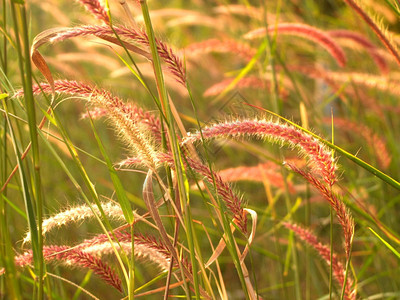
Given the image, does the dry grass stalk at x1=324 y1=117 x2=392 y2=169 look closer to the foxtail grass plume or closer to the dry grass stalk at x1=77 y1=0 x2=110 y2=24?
the foxtail grass plume

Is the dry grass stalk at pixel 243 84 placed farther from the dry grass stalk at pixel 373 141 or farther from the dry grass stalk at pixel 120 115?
the dry grass stalk at pixel 120 115

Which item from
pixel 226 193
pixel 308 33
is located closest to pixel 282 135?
pixel 226 193

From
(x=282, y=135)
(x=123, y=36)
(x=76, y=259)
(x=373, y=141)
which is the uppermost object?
(x=123, y=36)

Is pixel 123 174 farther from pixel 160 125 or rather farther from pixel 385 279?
pixel 160 125

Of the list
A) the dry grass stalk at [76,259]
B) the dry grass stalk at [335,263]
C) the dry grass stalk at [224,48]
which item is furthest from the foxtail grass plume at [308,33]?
the dry grass stalk at [76,259]

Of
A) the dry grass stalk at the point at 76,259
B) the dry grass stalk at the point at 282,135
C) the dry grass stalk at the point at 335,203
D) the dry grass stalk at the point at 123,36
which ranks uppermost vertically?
the dry grass stalk at the point at 123,36

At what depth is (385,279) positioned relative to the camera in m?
1.81

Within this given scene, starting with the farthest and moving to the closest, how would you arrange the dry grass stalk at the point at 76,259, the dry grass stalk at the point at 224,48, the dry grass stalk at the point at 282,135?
the dry grass stalk at the point at 224,48 < the dry grass stalk at the point at 76,259 < the dry grass stalk at the point at 282,135

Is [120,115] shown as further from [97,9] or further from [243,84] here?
[243,84]

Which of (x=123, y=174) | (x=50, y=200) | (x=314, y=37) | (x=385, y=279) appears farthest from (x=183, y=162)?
(x=123, y=174)

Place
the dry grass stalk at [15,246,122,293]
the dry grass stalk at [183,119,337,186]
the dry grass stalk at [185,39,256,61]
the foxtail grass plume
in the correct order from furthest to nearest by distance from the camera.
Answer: the dry grass stalk at [185,39,256,61] < the foxtail grass plume < the dry grass stalk at [15,246,122,293] < the dry grass stalk at [183,119,337,186]

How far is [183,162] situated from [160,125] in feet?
0.37

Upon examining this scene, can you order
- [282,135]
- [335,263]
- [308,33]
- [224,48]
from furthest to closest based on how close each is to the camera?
[224,48] < [308,33] < [335,263] < [282,135]

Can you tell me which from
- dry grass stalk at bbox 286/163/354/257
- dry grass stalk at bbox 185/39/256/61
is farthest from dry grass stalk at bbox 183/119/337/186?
dry grass stalk at bbox 185/39/256/61
